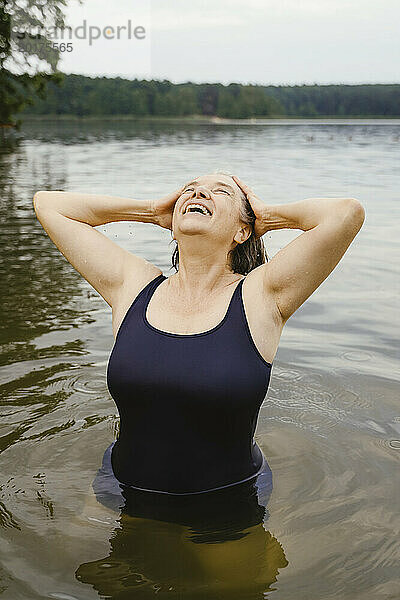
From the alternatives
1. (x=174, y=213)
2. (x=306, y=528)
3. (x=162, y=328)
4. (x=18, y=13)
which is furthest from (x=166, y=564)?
(x=18, y=13)

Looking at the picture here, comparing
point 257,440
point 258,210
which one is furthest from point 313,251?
point 257,440

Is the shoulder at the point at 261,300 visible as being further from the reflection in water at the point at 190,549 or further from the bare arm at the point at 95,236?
the reflection in water at the point at 190,549

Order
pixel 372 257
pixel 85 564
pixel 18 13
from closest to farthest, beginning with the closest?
pixel 85 564 < pixel 372 257 < pixel 18 13

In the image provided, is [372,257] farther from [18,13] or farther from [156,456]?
[18,13]

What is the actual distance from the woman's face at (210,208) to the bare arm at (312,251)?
0.89 ft

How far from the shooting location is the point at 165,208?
368cm

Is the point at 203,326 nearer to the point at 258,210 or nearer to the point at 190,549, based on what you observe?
the point at 258,210

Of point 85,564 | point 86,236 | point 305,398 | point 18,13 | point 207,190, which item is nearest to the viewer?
point 85,564

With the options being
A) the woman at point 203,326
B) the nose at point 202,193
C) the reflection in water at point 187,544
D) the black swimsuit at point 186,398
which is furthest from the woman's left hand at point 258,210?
the reflection in water at point 187,544

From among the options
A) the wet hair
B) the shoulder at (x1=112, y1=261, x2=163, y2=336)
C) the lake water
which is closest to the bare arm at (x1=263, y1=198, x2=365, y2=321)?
the wet hair

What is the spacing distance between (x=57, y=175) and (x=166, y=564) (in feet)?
63.2

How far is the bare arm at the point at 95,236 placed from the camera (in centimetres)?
362

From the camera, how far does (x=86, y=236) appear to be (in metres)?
3.68

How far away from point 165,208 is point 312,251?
0.84m
